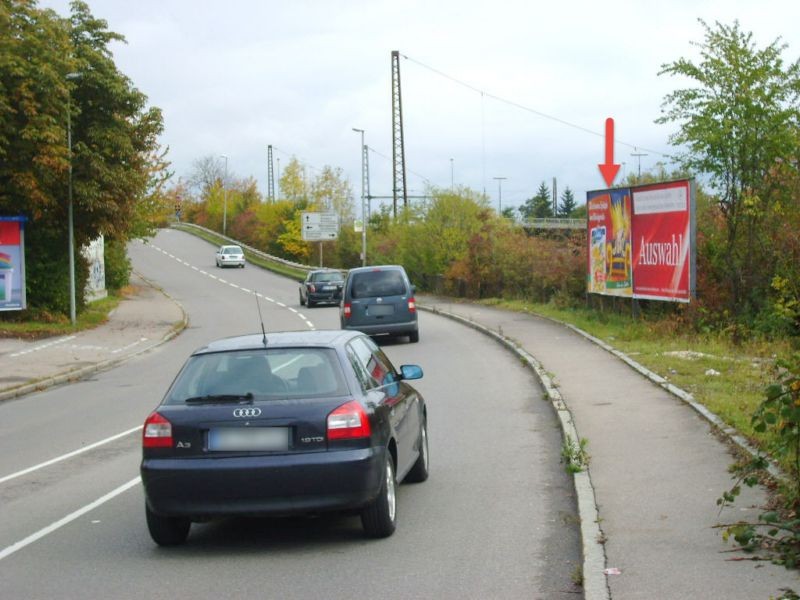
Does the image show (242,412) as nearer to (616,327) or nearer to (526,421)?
(526,421)

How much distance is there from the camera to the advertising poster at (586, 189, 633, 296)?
79.9 feet

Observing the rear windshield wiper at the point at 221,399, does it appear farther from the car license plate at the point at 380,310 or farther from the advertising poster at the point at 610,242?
the advertising poster at the point at 610,242

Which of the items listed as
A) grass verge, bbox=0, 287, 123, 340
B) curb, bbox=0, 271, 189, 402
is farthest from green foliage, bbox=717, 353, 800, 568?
grass verge, bbox=0, 287, 123, 340

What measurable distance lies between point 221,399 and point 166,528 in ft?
3.20

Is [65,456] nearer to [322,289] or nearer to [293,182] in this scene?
[322,289]

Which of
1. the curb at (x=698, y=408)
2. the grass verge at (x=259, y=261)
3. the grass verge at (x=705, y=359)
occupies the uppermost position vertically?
the grass verge at (x=259, y=261)

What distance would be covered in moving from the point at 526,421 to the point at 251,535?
5.98 meters

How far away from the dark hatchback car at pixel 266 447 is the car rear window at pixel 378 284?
17875 millimetres

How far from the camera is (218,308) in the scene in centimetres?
4356

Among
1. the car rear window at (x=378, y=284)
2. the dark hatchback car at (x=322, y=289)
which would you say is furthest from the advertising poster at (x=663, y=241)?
the dark hatchback car at (x=322, y=289)

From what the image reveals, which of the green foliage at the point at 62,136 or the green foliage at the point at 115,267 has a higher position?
the green foliage at the point at 62,136

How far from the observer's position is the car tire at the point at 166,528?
715 cm

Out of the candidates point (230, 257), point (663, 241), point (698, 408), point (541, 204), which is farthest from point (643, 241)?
point (541, 204)

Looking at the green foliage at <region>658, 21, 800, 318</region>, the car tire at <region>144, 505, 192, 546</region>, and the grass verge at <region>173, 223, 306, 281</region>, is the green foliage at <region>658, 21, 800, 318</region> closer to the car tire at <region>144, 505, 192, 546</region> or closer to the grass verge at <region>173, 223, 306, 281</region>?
the car tire at <region>144, 505, 192, 546</region>
